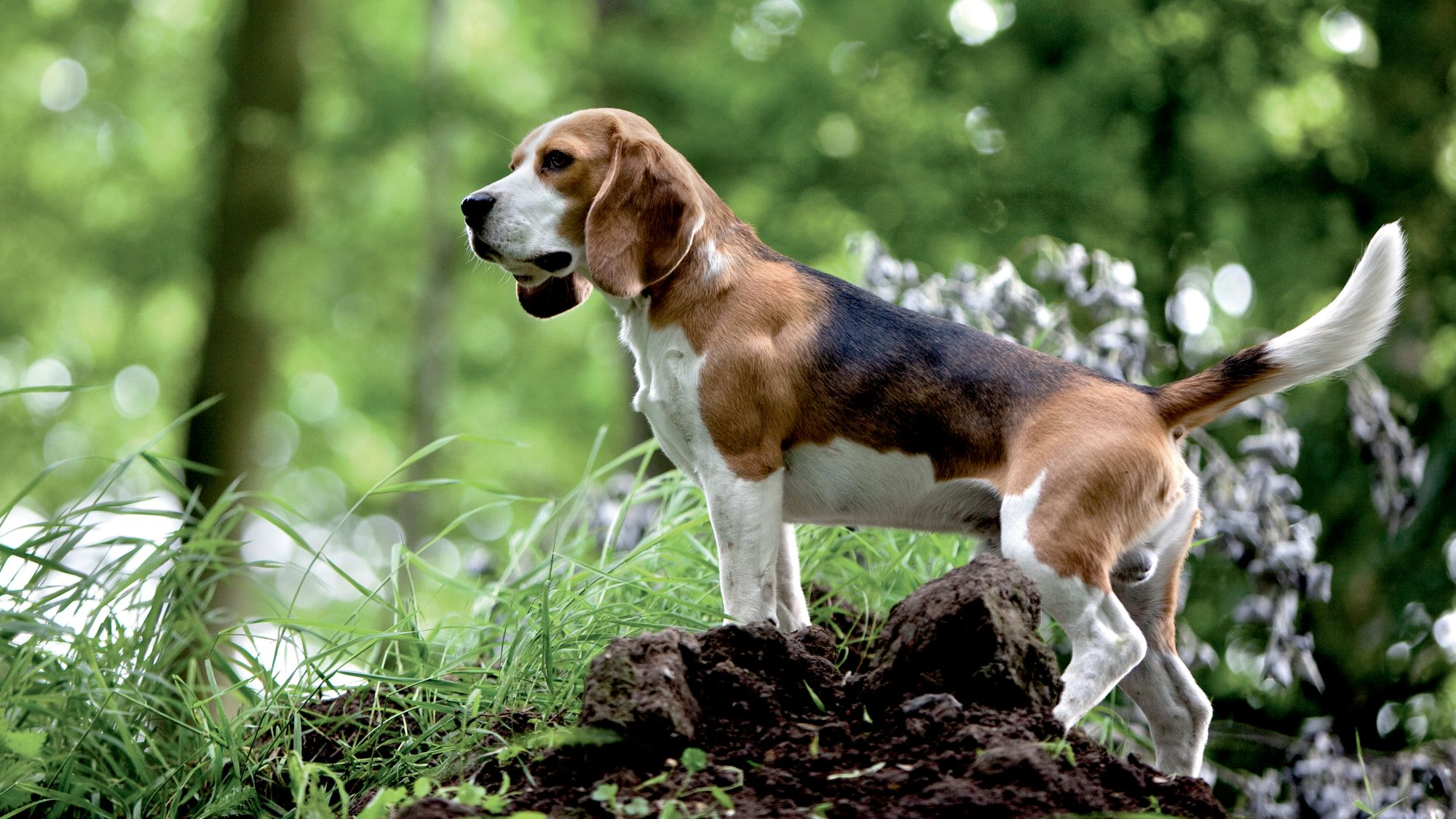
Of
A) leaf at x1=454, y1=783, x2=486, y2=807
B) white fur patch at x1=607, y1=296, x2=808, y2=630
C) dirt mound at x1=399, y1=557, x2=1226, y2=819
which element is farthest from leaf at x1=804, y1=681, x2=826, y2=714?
leaf at x1=454, y1=783, x2=486, y2=807

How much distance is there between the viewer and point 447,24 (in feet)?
48.1

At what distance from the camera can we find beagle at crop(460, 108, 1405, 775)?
9.53 feet

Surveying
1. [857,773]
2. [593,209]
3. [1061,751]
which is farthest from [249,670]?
[1061,751]

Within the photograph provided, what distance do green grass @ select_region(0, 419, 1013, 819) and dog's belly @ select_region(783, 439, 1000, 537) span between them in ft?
1.34

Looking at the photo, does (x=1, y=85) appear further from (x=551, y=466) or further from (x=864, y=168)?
(x=864, y=168)

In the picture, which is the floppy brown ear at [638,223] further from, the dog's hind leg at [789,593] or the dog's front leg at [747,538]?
the dog's hind leg at [789,593]

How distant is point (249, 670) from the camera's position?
3777 millimetres

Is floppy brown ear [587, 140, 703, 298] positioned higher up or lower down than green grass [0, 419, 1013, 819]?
higher up

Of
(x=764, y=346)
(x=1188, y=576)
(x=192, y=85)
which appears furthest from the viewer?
(x=192, y=85)

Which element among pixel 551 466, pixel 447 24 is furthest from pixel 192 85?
pixel 551 466

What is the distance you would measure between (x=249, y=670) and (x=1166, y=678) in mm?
2586

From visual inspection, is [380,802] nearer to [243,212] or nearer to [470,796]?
[470,796]

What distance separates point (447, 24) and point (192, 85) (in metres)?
2.91

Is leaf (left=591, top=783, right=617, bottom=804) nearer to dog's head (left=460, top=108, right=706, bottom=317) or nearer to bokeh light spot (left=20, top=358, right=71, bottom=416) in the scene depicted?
dog's head (left=460, top=108, right=706, bottom=317)
